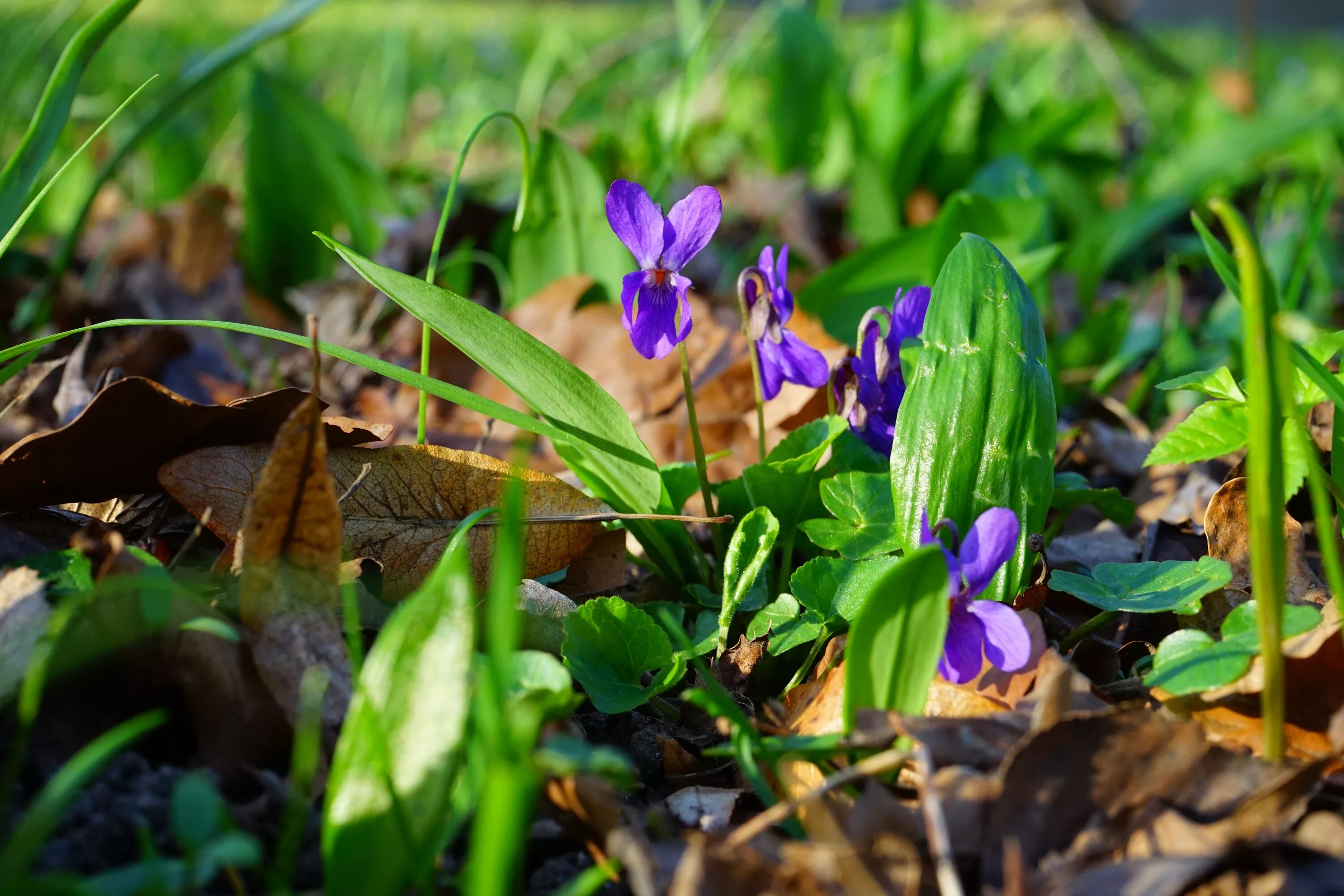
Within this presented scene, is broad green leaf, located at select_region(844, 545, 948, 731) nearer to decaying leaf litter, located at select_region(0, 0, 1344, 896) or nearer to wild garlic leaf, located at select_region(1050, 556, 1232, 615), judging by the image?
decaying leaf litter, located at select_region(0, 0, 1344, 896)

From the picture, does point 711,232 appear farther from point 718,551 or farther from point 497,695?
point 497,695

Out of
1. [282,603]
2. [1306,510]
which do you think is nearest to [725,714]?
[282,603]

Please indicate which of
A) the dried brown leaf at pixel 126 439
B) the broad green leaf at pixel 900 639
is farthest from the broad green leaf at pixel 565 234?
the broad green leaf at pixel 900 639

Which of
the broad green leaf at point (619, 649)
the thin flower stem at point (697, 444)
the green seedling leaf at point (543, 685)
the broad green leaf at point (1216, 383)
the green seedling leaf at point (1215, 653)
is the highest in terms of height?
the broad green leaf at point (1216, 383)

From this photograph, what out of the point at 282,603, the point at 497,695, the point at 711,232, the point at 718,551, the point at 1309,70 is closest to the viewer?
the point at 497,695

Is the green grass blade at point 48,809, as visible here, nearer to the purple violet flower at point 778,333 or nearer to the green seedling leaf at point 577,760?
the green seedling leaf at point 577,760
